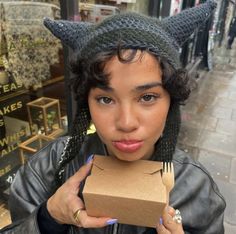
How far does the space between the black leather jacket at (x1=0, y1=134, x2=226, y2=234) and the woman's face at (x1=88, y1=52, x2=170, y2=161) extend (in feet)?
1.27

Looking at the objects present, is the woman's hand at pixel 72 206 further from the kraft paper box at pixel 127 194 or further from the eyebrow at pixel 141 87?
the eyebrow at pixel 141 87

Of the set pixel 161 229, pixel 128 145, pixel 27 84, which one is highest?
pixel 128 145

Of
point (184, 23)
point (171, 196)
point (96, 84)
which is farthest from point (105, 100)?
point (171, 196)

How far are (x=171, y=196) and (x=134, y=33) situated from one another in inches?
31.8

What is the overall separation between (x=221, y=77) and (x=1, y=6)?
7.66 m

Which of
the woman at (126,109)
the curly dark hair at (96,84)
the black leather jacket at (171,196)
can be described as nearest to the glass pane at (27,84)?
the black leather jacket at (171,196)

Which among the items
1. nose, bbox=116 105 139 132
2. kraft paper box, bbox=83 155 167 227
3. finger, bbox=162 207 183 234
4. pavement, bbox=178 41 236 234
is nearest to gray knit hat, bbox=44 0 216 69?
nose, bbox=116 105 139 132

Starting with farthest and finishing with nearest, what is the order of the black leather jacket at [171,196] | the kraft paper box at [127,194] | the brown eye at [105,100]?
the black leather jacket at [171,196]
the brown eye at [105,100]
the kraft paper box at [127,194]

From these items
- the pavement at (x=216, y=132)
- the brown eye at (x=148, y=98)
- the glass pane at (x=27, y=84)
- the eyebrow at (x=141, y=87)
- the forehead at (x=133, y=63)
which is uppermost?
the forehead at (x=133, y=63)

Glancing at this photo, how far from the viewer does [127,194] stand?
99cm

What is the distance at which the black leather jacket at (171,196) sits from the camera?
1.41 m

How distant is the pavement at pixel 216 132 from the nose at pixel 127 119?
2.47m

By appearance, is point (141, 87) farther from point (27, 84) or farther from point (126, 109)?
point (27, 84)

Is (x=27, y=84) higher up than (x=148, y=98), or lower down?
lower down
